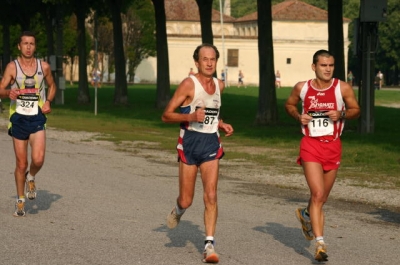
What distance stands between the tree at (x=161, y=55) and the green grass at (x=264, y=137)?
2.32 ft

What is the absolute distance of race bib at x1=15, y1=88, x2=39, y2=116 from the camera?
42.3 ft

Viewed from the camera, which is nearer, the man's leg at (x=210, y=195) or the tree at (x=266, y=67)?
the man's leg at (x=210, y=195)

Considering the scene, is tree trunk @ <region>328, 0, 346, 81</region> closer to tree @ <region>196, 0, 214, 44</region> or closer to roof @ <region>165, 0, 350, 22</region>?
tree @ <region>196, 0, 214, 44</region>

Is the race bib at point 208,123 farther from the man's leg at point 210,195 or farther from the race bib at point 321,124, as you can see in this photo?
the race bib at point 321,124

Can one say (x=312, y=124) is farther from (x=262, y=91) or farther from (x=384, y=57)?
(x=384, y=57)

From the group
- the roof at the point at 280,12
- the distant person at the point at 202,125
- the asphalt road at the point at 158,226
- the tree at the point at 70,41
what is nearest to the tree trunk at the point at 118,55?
the asphalt road at the point at 158,226

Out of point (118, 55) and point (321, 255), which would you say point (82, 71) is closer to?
point (118, 55)

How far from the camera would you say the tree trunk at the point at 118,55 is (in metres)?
50.3

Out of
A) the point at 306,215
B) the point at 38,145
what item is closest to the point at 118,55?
the point at 38,145

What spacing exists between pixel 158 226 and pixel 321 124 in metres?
2.53

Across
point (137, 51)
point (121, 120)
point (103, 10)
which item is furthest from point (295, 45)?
point (121, 120)

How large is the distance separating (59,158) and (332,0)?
12554 mm

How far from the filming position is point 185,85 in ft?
33.2

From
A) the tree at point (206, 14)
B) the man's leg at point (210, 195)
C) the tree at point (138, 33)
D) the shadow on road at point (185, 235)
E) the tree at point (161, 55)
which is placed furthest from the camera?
the tree at point (138, 33)
